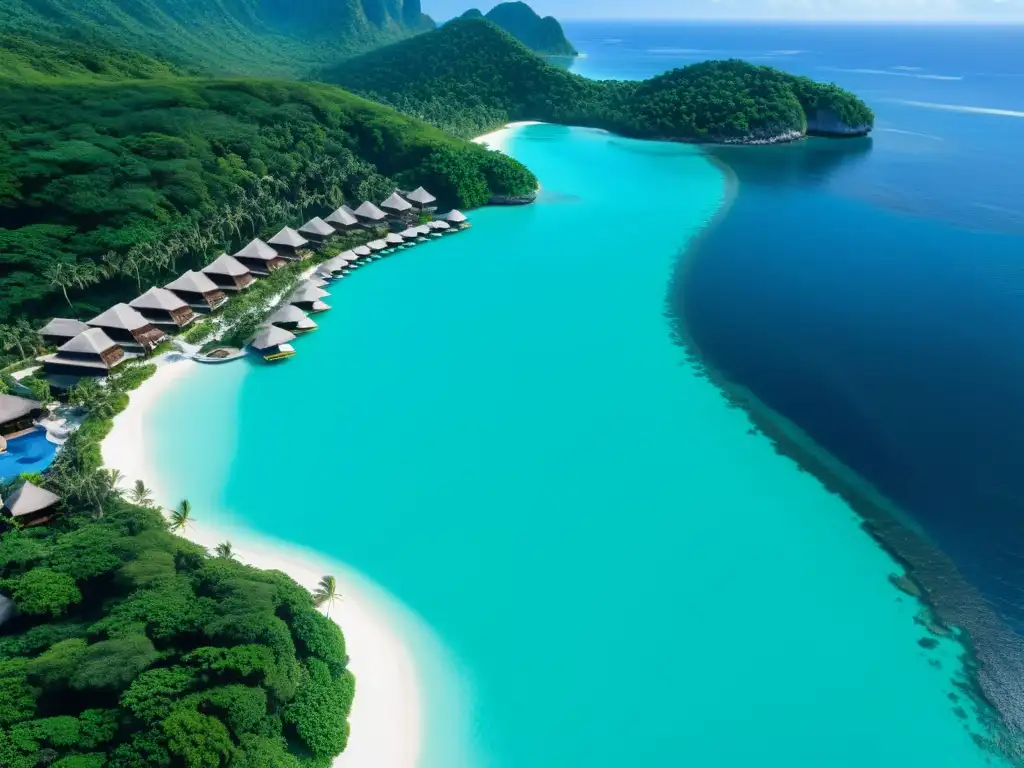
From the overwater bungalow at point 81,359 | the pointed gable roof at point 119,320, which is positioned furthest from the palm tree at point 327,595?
the pointed gable roof at point 119,320

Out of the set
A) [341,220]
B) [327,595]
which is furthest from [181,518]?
[341,220]

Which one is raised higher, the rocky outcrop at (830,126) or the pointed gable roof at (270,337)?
the rocky outcrop at (830,126)

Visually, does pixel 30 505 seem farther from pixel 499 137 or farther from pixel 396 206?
pixel 499 137

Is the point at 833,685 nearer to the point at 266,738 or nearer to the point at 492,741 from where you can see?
the point at 492,741

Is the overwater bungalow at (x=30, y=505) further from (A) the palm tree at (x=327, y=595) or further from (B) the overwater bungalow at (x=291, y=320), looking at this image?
(B) the overwater bungalow at (x=291, y=320)

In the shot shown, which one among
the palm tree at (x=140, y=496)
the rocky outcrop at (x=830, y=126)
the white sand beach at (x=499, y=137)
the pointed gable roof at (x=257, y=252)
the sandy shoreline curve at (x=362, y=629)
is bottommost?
the sandy shoreline curve at (x=362, y=629)

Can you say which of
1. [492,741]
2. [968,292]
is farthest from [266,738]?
[968,292]
